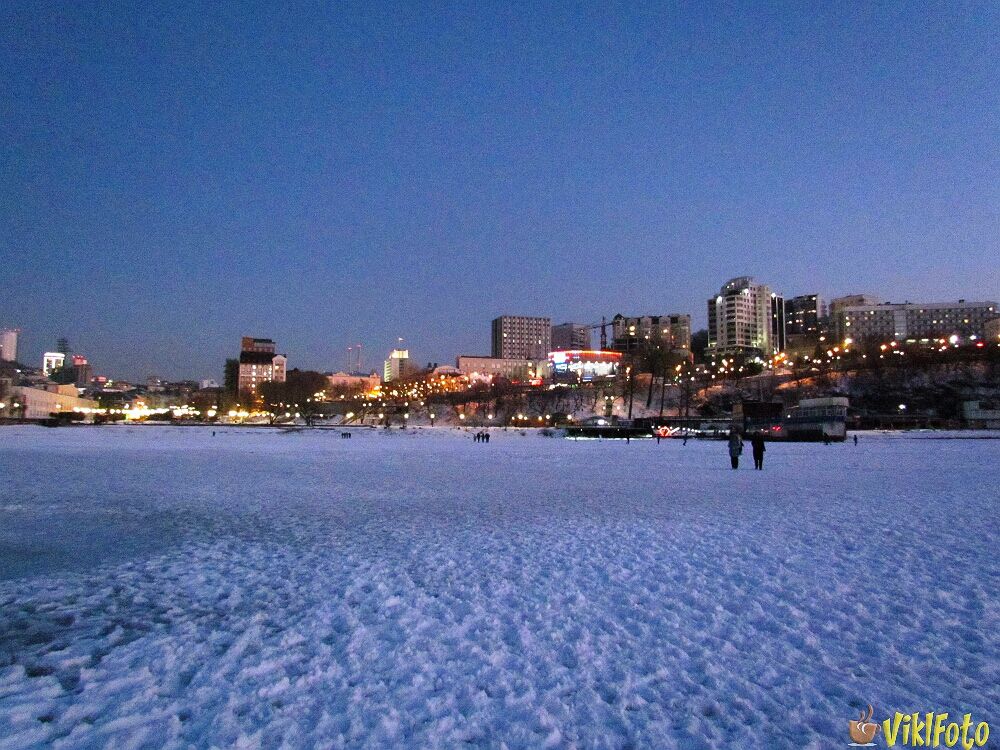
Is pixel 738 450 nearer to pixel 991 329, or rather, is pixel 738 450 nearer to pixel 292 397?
pixel 292 397

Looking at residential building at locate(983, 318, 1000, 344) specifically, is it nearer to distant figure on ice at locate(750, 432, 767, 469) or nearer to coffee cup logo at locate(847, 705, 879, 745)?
distant figure on ice at locate(750, 432, 767, 469)

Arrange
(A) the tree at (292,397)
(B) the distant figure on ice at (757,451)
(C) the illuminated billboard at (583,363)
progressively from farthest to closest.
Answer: (C) the illuminated billboard at (583,363)
(A) the tree at (292,397)
(B) the distant figure on ice at (757,451)

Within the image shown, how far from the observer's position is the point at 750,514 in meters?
12.4

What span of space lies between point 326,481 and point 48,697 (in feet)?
48.8

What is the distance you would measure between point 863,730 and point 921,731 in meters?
0.40

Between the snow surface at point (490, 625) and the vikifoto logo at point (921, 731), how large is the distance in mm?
103

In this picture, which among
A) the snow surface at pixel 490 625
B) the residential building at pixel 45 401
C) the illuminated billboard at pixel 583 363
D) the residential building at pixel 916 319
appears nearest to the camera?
the snow surface at pixel 490 625

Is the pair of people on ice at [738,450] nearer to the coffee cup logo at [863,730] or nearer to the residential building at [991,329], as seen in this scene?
the coffee cup logo at [863,730]

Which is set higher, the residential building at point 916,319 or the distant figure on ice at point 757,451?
the residential building at point 916,319

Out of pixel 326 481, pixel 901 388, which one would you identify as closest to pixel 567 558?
pixel 326 481

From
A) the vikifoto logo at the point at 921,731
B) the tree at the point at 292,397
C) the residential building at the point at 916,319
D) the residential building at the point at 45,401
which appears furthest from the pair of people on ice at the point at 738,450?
the residential building at the point at 916,319

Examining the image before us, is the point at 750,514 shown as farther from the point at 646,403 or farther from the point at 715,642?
the point at 646,403

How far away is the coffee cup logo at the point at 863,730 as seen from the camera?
13.2ft

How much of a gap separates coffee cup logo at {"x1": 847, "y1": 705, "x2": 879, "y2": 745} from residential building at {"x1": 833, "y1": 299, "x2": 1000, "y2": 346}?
181 meters
